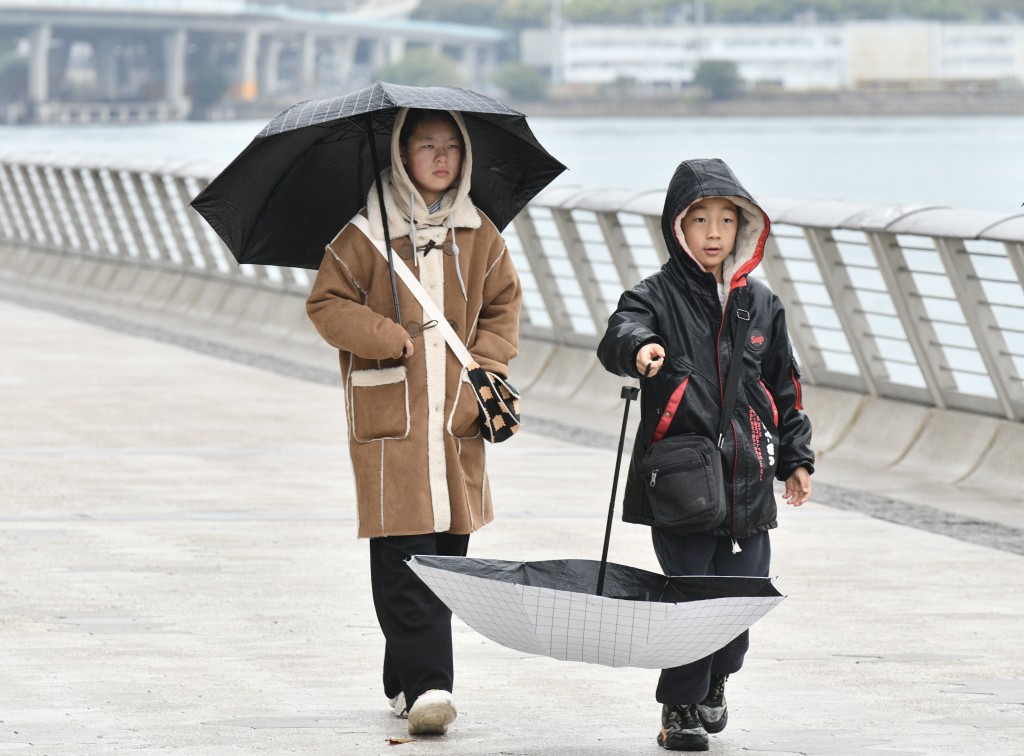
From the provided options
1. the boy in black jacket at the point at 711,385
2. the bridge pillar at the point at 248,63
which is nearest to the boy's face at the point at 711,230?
the boy in black jacket at the point at 711,385

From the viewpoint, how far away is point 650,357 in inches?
194

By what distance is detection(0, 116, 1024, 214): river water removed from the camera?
6850 centimetres

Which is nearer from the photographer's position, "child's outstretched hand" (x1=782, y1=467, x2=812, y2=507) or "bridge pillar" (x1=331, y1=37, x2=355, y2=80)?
"child's outstretched hand" (x1=782, y1=467, x2=812, y2=507)

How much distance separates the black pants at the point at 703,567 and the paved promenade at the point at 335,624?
0.16 meters

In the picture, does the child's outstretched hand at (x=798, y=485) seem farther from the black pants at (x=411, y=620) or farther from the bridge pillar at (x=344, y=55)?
the bridge pillar at (x=344, y=55)

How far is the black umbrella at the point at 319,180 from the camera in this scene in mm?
5605

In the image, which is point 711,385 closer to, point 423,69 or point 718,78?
point 423,69

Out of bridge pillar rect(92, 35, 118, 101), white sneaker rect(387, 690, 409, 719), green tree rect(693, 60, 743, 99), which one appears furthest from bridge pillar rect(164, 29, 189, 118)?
white sneaker rect(387, 690, 409, 719)

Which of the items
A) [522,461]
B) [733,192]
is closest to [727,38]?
[522,461]

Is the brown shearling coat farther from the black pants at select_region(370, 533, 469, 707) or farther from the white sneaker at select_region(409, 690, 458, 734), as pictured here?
the white sneaker at select_region(409, 690, 458, 734)

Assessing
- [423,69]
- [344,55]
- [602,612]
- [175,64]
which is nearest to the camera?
[602,612]

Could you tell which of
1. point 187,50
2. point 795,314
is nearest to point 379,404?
point 795,314

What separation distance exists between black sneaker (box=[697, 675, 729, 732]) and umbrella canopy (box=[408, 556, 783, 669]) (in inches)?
11.8

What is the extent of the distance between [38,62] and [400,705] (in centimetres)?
7325
